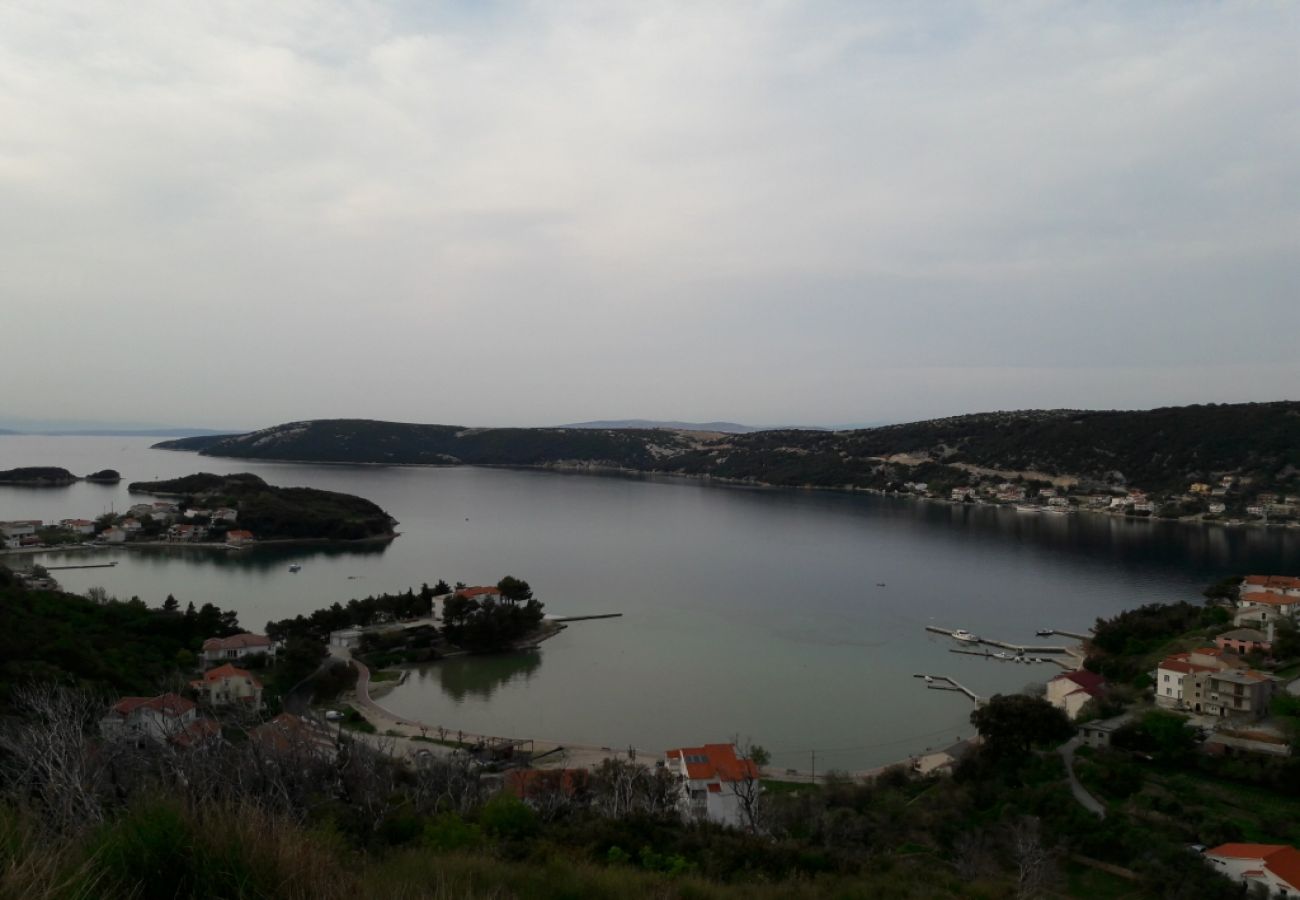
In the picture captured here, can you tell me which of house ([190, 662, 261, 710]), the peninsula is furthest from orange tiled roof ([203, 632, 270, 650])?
the peninsula

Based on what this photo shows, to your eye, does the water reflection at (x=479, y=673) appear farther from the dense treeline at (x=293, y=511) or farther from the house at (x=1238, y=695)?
the dense treeline at (x=293, y=511)

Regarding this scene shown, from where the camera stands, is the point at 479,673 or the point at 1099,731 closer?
the point at 1099,731

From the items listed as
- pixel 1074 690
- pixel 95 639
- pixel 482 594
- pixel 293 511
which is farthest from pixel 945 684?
pixel 293 511

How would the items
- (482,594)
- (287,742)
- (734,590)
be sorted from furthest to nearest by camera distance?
(734,590), (482,594), (287,742)

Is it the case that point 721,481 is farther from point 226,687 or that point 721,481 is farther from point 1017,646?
point 226,687

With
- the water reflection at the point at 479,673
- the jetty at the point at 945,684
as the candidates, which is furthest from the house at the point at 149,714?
the jetty at the point at 945,684

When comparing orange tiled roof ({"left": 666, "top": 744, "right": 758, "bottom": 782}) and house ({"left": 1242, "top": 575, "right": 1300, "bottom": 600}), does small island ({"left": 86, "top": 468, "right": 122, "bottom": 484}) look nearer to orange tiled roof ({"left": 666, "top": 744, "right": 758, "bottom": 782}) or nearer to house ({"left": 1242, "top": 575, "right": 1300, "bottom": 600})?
orange tiled roof ({"left": 666, "top": 744, "right": 758, "bottom": 782})

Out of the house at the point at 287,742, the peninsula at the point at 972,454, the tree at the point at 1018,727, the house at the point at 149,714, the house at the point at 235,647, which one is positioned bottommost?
the house at the point at 235,647
